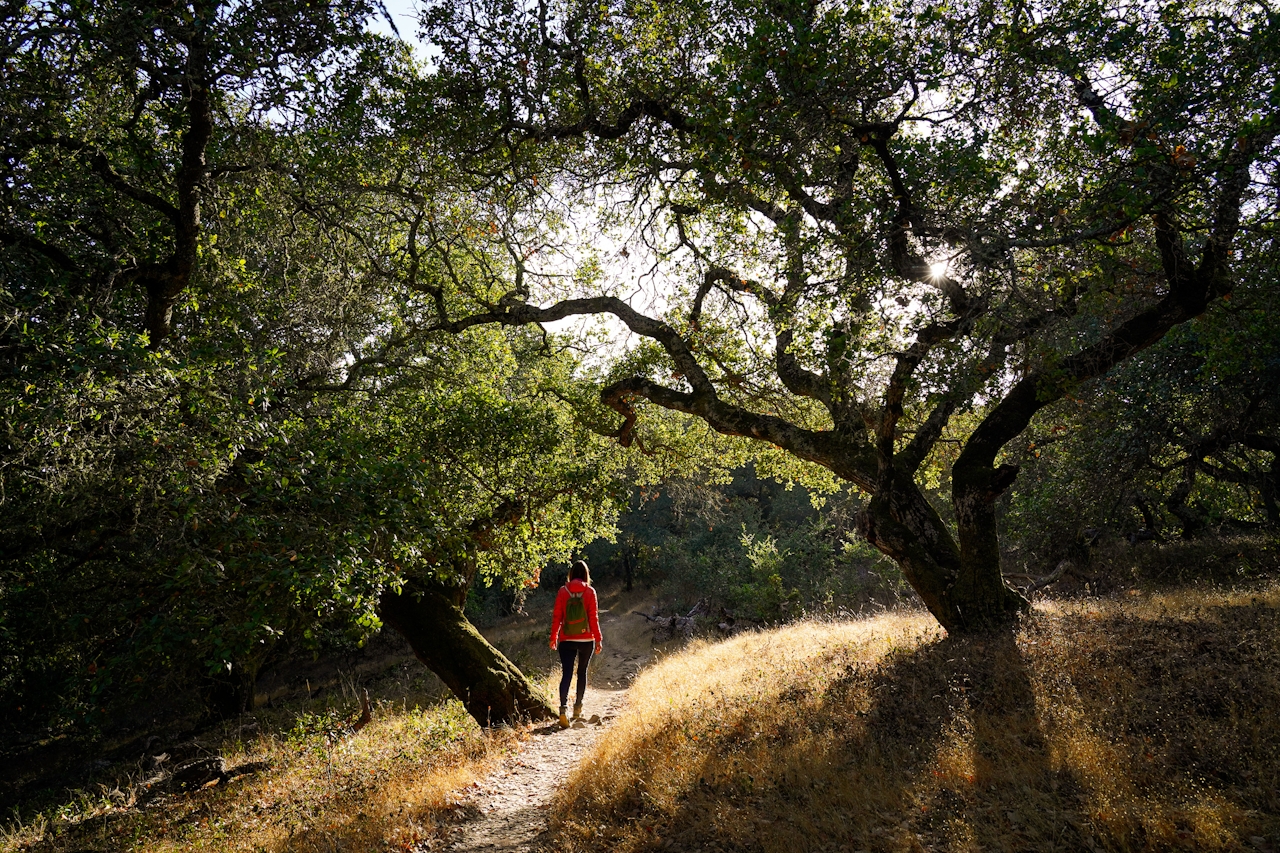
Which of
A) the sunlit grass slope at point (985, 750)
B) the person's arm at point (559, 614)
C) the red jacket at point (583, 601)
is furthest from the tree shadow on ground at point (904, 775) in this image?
the person's arm at point (559, 614)

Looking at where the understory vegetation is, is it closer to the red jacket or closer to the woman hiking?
→ the woman hiking

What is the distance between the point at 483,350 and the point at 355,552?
7.95m

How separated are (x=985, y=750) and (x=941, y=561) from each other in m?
3.73

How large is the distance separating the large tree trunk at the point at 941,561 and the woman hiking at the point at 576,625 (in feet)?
14.5

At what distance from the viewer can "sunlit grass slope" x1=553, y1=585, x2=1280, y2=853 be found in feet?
13.3

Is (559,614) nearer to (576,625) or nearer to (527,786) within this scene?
(576,625)

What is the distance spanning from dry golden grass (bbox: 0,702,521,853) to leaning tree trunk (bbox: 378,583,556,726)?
1.65 ft

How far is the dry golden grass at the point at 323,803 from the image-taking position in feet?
19.8

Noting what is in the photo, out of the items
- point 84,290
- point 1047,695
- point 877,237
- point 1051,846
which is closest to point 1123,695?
point 1047,695

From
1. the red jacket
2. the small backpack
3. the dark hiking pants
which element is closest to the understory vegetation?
the dark hiking pants

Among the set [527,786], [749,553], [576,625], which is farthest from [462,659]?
[749,553]

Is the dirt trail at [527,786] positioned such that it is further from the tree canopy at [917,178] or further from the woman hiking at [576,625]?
the tree canopy at [917,178]

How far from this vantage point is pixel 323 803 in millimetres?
7152

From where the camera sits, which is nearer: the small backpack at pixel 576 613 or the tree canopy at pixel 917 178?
the tree canopy at pixel 917 178
